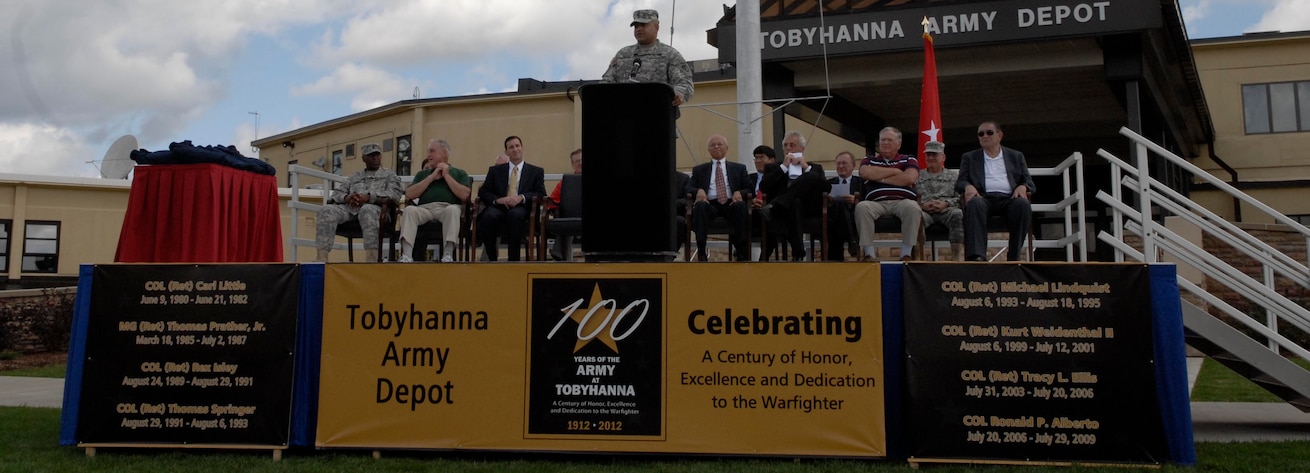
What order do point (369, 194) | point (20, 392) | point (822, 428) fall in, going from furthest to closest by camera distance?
point (20, 392) < point (369, 194) < point (822, 428)

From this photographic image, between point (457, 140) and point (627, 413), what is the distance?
82.5ft

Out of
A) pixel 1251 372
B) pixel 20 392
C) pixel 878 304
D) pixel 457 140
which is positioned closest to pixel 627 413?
pixel 878 304

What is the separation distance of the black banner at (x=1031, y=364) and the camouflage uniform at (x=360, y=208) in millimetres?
4737

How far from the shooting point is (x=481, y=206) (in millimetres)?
8430

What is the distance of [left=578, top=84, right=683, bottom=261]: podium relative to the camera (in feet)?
18.7

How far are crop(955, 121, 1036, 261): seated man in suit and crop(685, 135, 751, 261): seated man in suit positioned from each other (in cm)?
166

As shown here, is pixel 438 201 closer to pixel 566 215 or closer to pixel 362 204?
pixel 362 204

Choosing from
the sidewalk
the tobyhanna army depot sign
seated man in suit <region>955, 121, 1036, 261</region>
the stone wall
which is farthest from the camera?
the stone wall

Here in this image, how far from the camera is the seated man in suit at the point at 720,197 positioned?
7777 mm

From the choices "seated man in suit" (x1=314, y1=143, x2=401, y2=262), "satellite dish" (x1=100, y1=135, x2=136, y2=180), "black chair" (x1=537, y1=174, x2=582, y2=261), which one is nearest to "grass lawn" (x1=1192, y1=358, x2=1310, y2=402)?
"black chair" (x1=537, y1=174, x2=582, y2=261)

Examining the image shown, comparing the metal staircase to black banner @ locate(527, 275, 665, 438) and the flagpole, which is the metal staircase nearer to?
the flagpole

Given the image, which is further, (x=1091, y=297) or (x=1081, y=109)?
(x=1081, y=109)

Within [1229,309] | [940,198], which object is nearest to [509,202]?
[940,198]

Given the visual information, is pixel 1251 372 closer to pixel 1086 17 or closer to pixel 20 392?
pixel 1086 17
